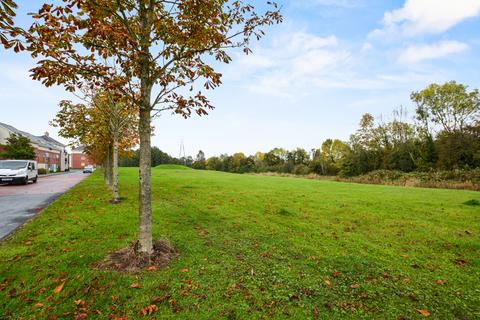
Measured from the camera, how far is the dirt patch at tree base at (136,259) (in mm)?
4098

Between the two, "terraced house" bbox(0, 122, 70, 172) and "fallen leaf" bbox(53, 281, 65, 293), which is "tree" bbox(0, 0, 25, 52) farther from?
"terraced house" bbox(0, 122, 70, 172)

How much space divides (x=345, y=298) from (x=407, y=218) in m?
6.05

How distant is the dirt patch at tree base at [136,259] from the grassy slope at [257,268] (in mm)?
233

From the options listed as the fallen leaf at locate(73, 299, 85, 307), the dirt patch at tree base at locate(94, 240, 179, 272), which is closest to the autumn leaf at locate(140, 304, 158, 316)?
the fallen leaf at locate(73, 299, 85, 307)

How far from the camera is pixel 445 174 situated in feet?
82.2

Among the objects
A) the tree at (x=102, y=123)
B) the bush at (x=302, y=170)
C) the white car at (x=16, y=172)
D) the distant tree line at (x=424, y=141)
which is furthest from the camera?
the bush at (x=302, y=170)

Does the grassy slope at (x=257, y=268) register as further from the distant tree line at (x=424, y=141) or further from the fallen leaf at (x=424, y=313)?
the distant tree line at (x=424, y=141)

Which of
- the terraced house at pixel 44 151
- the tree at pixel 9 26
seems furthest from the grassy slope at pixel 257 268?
the terraced house at pixel 44 151

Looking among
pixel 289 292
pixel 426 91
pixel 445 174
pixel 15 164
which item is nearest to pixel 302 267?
pixel 289 292

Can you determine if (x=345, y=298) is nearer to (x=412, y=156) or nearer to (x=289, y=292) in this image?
(x=289, y=292)

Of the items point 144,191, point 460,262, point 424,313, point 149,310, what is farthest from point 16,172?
point 460,262

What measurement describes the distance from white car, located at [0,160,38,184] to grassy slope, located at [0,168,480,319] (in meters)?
16.9

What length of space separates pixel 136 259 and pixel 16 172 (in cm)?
2207

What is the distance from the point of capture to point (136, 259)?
4273 mm
